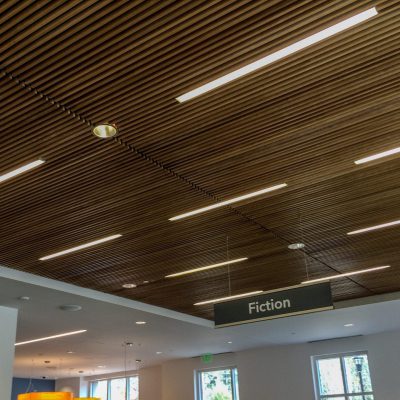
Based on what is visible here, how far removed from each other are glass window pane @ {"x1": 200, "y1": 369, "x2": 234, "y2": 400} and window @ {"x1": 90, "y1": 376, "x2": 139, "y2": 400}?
9.83 ft

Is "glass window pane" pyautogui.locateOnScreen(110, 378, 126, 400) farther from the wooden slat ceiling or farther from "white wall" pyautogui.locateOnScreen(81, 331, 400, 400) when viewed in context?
the wooden slat ceiling

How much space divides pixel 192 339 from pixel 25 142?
912 centimetres

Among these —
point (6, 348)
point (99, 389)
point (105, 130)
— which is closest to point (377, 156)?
point (105, 130)

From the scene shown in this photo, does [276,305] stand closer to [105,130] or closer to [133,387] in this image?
[105,130]

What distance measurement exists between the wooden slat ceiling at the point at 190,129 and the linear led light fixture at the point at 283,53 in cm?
5

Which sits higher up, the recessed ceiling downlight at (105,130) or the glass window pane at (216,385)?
the recessed ceiling downlight at (105,130)

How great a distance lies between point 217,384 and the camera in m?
15.7

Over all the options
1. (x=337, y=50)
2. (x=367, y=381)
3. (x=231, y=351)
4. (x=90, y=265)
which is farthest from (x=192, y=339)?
(x=337, y=50)

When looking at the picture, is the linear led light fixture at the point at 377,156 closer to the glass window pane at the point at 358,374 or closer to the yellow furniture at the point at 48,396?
the yellow furniture at the point at 48,396

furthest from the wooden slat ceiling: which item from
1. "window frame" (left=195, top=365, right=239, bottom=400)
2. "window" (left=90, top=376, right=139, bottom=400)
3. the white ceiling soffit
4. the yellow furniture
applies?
"window" (left=90, top=376, right=139, bottom=400)

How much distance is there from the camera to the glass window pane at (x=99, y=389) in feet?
61.7

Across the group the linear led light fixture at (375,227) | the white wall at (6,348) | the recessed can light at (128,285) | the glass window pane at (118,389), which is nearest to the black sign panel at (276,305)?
the linear led light fixture at (375,227)

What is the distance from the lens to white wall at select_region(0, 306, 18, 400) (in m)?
7.98

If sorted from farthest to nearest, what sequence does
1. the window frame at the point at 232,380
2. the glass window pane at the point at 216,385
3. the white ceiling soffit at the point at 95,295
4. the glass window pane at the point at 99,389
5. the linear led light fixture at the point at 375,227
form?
the glass window pane at the point at 99,389, the glass window pane at the point at 216,385, the window frame at the point at 232,380, the white ceiling soffit at the point at 95,295, the linear led light fixture at the point at 375,227
